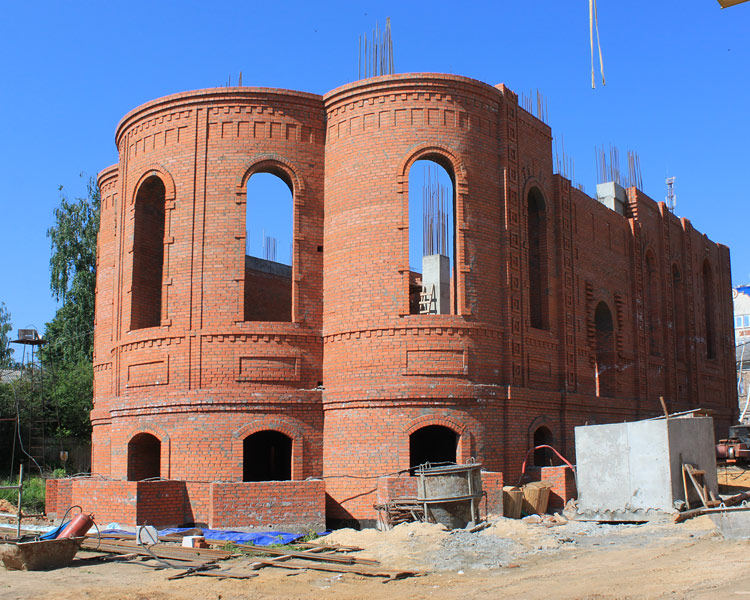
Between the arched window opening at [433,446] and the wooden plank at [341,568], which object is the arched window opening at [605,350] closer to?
the arched window opening at [433,446]

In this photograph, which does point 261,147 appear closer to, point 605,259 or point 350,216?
point 350,216

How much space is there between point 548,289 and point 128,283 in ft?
31.9

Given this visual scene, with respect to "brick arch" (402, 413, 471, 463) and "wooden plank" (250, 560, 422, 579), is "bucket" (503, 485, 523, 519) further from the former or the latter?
"wooden plank" (250, 560, 422, 579)

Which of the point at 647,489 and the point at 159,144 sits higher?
the point at 159,144

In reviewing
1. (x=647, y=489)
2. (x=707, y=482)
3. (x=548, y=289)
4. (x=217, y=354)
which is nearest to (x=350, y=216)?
(x=217, y=354)

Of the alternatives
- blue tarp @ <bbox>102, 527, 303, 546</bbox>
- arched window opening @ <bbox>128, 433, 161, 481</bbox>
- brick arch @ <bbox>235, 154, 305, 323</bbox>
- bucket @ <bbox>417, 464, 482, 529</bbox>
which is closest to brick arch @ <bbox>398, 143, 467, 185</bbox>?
brick arch @ <bbox>235, 154, 305, 323</bbox>

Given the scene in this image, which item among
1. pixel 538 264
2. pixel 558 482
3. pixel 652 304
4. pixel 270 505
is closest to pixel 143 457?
pixel 270 505

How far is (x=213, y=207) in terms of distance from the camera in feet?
57.3

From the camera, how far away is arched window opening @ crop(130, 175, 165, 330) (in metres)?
18.6

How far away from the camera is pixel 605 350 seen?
22.0m

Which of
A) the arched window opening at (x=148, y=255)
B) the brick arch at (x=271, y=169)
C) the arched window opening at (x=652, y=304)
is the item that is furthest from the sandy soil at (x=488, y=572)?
the arched window opening at (x=652, y=304)

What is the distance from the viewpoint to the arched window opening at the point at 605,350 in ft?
71.1

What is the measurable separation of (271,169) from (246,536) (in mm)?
7845

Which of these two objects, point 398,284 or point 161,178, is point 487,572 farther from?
point 161,178
